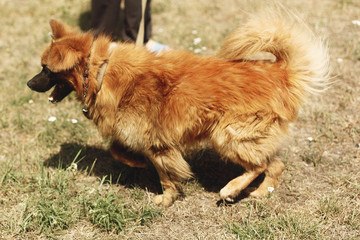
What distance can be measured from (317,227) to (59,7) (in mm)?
5787

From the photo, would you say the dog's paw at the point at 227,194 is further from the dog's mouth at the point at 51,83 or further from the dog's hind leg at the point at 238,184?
the dog's mouth at the point at 51,83

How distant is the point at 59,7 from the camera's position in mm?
6332

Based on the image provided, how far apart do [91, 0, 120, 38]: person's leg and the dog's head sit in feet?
6.84

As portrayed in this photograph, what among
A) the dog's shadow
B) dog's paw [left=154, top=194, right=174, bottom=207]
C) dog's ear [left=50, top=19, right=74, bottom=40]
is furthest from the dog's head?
dog's paw [left=154, top=194, right=174, bottom=207]

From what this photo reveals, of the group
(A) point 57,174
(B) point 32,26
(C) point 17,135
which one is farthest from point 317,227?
(B) point 32,26

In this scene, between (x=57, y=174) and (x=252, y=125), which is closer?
(x=252, y=125)

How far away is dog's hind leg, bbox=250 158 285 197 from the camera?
2.96 metres

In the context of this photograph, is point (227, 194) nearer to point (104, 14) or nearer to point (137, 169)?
point (137, 169)

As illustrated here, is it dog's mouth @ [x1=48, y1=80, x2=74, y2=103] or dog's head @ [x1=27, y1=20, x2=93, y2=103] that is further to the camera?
dog's mouth @ [x1=48, y1=80, x2=74, y2=103]

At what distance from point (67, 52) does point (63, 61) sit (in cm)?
7

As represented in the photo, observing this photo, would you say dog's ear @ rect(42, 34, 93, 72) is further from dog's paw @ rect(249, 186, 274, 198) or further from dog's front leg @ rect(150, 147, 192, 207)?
dog's paw @ rect(249, 186, 274, 198)

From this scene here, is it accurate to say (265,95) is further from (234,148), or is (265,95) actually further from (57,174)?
(57,174)

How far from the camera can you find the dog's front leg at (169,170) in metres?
2.75

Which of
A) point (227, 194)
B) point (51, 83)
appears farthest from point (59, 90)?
point (227, 194)
